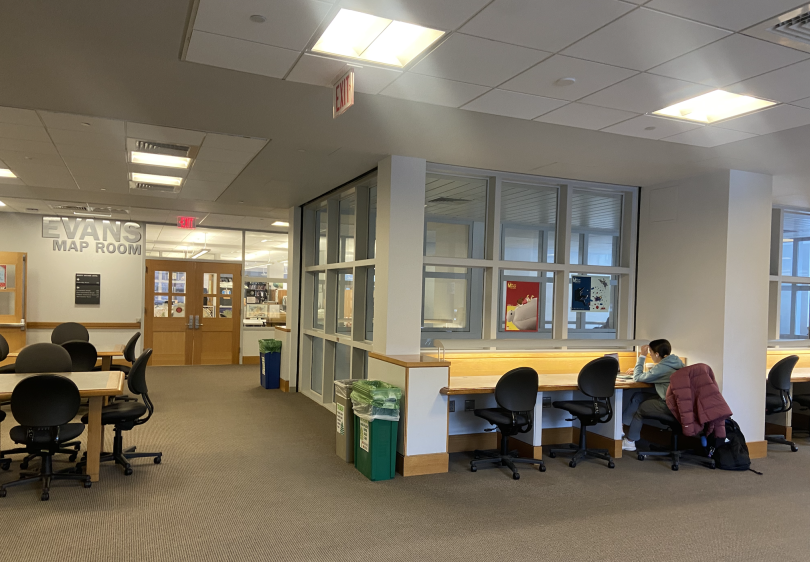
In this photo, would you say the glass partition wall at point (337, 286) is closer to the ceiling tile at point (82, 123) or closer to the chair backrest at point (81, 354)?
the ceiling tile at point (82, 123)

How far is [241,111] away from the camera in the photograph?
439cm

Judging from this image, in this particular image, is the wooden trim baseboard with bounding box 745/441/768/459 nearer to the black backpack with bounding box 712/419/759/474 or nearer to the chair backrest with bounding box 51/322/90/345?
the black backpack with bounding box 712/419/759/474

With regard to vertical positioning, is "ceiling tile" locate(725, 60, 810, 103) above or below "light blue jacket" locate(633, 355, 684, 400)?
above

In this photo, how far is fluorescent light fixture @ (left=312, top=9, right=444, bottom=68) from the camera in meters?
3.05

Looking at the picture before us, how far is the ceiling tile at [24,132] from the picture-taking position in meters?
4.90

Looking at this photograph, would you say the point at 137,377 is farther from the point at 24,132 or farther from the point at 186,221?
the point at 186,221

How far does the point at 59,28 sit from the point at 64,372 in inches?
135

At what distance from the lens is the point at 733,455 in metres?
5.59

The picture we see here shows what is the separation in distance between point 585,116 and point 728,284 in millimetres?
2774

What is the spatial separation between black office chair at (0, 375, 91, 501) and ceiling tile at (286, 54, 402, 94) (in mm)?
2655

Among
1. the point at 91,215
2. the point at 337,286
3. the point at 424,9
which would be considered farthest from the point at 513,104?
the point at 91,215

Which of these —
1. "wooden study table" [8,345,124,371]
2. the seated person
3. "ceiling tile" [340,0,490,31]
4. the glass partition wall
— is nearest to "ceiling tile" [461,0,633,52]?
"ceiling tile" [340,0,490,31]

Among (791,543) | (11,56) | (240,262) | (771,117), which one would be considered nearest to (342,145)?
(11,56)

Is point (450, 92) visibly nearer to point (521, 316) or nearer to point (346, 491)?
point (346, 491)
